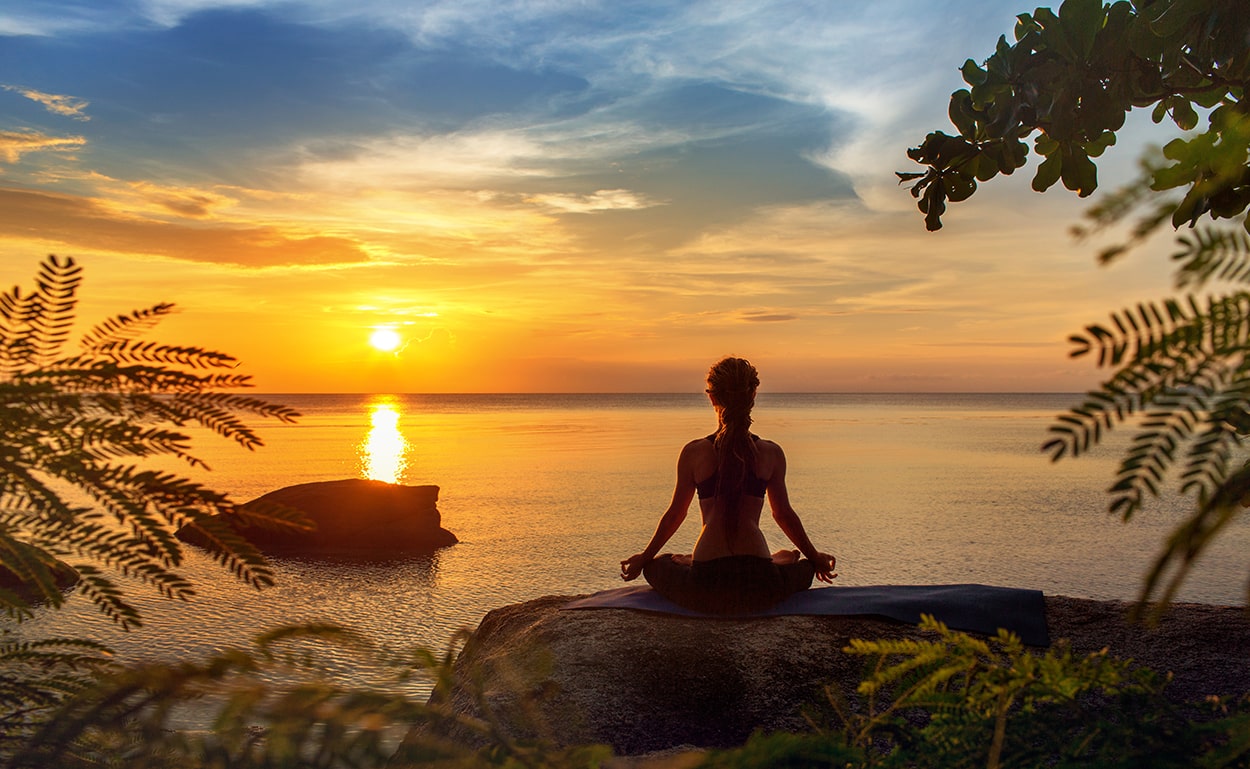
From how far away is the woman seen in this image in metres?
6.82

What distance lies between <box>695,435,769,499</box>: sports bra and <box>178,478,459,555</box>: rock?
13.1m

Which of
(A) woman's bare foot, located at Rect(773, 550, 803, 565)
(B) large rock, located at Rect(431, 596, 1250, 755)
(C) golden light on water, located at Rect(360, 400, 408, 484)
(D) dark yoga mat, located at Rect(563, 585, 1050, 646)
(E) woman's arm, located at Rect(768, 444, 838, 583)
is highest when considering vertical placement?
(E) woman's arm, located at Rect(768, 444, 838, 583)

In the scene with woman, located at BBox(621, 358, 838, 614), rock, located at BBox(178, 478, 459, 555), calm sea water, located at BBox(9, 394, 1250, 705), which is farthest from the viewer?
rock, located at BBox(178, 478, 459, 555)

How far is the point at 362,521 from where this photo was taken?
63.3 ft

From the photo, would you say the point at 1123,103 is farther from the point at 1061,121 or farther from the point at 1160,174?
the point at 1160,174

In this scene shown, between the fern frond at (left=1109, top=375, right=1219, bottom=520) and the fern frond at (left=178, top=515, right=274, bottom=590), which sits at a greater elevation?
the fern frond at (left=1109, top=375, right=1219, bottom=520)

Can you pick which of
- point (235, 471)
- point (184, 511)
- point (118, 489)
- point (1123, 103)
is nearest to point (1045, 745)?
point (184, 511)

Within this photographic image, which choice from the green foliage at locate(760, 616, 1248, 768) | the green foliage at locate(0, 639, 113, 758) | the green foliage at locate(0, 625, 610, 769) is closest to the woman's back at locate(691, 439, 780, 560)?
the green foliage at locate(760, 616, 1248, 768)

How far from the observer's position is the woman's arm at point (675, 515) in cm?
722

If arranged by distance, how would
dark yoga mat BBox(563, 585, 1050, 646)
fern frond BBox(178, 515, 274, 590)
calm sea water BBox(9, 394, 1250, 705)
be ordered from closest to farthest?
fern frond BBox(178, 515, 274, 590), dark yoga mat BBox(563, 585, 1050, 646), calm sea water BBox(9, 394, 1250, 705)

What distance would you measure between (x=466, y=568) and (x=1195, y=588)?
517 inches

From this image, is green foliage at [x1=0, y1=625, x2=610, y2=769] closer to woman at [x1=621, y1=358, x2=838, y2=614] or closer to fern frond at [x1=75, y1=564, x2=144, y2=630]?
fern frond at [x1=75, y1=564, x2=144, y2=630]

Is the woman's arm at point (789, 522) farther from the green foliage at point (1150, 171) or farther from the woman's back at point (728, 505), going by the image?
the green foliage at point (1150, 171)

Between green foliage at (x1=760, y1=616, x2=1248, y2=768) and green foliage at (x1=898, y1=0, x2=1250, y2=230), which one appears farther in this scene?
green foliage at (x1=898, y1=0, x2=1250, y2=230)
